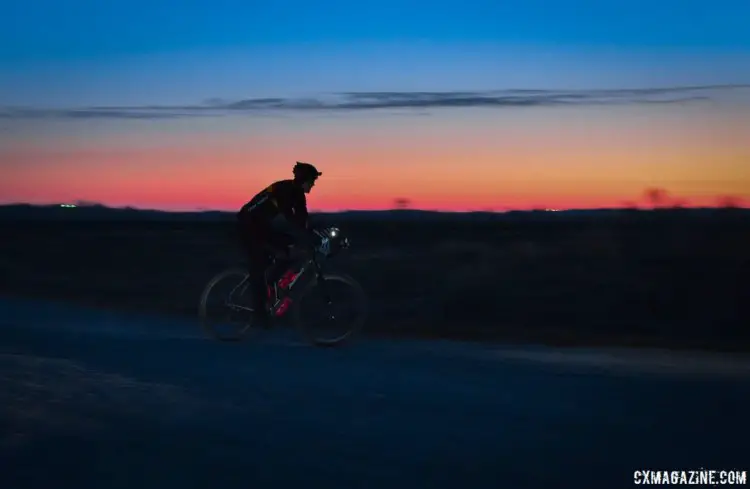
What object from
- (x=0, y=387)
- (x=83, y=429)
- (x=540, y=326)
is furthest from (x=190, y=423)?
(x=540, y=326)

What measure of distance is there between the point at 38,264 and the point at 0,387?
26662 mm

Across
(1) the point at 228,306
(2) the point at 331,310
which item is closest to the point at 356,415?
(2) the point at 331,310

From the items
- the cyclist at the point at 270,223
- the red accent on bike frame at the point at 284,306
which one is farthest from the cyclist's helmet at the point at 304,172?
the red accent on bike frame at the point at 284,306

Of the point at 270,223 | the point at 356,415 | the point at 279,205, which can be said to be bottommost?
the point at 356,415

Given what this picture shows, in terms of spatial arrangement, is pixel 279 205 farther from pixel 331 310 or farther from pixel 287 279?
pixel 331 310

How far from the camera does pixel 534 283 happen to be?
25.8 m

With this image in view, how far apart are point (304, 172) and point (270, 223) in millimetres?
806

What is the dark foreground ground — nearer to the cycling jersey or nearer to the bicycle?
the bicycle

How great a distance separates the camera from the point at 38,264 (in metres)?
35.1

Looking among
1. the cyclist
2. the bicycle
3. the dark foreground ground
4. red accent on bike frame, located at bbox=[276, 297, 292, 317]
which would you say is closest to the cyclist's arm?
the cyclist

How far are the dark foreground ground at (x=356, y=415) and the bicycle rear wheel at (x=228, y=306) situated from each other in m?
0.43

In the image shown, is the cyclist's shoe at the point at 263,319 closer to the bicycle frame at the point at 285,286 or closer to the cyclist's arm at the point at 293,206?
the bicycle frame at the point at 285,286

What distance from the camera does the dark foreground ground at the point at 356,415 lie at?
22.9ft

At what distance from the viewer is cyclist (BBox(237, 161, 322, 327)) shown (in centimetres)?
1220
